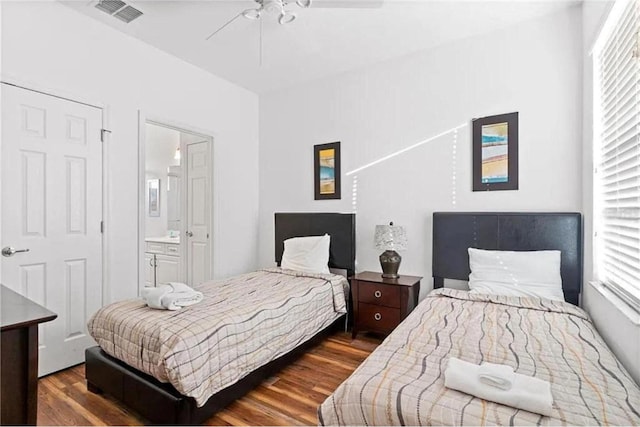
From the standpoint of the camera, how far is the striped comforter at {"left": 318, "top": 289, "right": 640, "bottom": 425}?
3.58 feet

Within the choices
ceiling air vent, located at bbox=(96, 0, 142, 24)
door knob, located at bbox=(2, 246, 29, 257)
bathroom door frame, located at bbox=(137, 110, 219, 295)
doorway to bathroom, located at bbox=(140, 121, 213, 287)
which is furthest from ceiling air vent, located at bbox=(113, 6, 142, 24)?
door knob, located at bbox=(2, 246, 29, 257)

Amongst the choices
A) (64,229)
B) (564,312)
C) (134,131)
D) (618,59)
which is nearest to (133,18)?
(134,131)

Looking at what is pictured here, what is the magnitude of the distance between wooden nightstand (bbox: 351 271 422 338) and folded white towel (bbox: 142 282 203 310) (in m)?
1.48

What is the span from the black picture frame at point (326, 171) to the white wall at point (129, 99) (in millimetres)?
970

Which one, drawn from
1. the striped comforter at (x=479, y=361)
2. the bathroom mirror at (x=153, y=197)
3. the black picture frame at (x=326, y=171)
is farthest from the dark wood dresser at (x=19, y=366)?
the bathroom mirror at (x=153, y=197)

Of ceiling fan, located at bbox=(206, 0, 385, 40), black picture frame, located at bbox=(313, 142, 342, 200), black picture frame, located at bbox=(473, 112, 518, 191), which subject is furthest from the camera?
black picture frame, located at bbox=(313, 142, 342, 200)

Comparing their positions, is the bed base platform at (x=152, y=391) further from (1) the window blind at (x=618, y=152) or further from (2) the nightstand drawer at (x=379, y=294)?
(1) the window blind at (x=618, y=152)

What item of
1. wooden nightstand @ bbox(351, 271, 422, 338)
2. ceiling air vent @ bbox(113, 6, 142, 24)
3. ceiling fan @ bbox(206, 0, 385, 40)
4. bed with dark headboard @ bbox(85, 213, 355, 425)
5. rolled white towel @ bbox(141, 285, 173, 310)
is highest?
ceiling air vent @ bbox(113, 6, 142, 24)

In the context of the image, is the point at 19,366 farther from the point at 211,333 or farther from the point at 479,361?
the point at 479,361

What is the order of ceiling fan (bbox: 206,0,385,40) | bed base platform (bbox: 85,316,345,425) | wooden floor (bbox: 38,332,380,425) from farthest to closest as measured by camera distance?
ceiling fan (bbox: 206,0,385,40), wooden floor (bbox: 38,332,380,425), bed base platform (bbox: 85,316,345,425)

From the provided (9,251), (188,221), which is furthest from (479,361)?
(188,221)

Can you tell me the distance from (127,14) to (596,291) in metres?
4.02

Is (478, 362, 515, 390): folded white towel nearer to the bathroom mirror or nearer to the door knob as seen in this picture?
the door knob

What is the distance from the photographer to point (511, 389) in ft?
3.81
